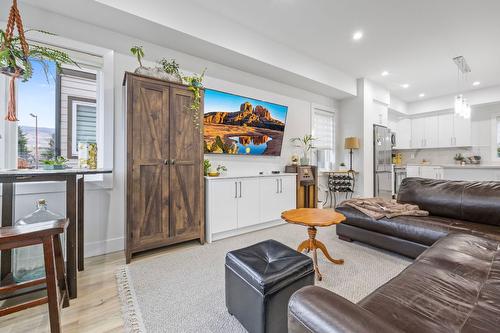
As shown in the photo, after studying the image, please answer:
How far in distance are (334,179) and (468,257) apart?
3.65 m

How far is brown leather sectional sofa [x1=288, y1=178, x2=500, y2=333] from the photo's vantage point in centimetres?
74

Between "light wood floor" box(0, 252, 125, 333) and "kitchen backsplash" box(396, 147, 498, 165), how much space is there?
8.58m

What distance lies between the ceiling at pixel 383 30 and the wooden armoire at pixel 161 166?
1390 mm

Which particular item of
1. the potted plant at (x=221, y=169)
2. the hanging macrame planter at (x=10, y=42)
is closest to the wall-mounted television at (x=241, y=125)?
the potted plant at (x=221, y=169)

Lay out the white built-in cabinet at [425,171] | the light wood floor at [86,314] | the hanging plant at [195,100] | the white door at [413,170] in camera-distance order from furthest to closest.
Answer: the white door at [413,170] < the white built-in cabinet at [425,171] < the hanging plant at [195,100] < the light wood floor at [86,314]

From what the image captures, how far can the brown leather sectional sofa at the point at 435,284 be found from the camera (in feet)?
2.43

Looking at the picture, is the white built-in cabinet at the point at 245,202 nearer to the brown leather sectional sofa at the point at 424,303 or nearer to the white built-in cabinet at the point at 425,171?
the brown leather sectional sofa at the point at 424,303

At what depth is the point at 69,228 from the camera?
1741mm

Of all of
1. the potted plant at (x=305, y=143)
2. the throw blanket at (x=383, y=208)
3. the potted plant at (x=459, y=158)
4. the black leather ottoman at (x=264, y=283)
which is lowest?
the black leather ottoman at (x=264, y=283)

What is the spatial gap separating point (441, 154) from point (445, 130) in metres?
0.76

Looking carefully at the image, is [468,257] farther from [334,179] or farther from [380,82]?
[380,82]

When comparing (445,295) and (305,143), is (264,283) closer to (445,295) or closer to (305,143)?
(445,295)

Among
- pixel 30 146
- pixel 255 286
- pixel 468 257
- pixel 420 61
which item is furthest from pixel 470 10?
pixel 30 146

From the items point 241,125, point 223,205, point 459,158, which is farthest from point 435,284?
point 459,158
